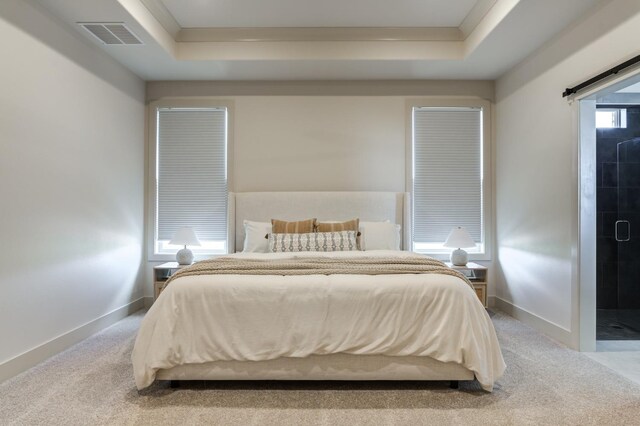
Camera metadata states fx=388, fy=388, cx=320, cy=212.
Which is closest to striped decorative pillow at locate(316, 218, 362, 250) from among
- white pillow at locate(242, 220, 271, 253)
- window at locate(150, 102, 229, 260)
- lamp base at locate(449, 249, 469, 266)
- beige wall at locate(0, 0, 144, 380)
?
white pillow at locate(242, 220, 271, 253)

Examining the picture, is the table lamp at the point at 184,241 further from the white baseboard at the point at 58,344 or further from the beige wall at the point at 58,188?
the white baseboard at the point at 58,344

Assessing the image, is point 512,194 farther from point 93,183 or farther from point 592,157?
point 93,183

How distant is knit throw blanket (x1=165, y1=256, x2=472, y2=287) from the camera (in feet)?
8.61

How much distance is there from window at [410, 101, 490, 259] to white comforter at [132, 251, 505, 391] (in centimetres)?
246

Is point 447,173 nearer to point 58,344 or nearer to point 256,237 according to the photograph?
point 256,237

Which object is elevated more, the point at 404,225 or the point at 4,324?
the point at 404,225

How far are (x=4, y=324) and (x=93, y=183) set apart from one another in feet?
4.81

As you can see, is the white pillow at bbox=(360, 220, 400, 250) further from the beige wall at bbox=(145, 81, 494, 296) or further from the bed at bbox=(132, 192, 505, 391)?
the bed at bbox=(132, 192, 505, 391)

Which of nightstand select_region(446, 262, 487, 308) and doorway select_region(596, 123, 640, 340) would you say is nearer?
nightstand select_region(446, 262, 487, 308)

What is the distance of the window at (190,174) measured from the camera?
481 centimetres

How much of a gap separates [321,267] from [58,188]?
7.54 feet

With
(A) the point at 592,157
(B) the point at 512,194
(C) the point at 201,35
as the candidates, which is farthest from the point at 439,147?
(C) the point at 201,35

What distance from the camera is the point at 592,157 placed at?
319 cm

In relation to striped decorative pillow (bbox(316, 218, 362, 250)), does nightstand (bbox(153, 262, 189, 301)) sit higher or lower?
lower
